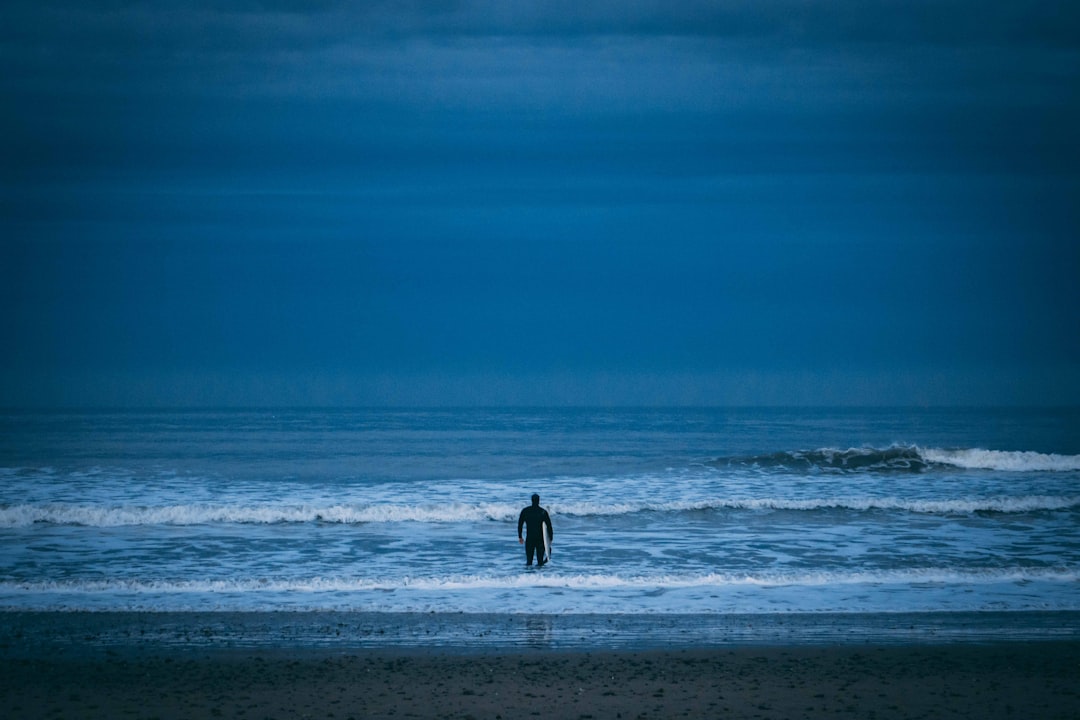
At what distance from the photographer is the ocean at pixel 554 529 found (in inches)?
528

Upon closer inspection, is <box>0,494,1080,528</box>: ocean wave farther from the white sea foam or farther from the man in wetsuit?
the white sea foam

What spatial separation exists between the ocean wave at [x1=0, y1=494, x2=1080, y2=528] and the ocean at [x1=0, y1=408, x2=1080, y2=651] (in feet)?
0.27

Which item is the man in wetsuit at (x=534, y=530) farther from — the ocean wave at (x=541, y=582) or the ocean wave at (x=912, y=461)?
the ocean wave at (x=912, y=461)

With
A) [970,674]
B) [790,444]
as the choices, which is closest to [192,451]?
[790,444]

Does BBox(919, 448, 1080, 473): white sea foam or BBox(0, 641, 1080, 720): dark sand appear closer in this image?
BBox(0, 641, 1080, 720): dark sand

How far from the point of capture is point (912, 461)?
112 feet

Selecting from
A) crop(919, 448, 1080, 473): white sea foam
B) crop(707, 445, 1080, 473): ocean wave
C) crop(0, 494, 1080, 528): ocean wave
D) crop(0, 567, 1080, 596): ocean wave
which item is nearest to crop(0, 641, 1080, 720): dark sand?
crop(0, 567, 1080, 596): ocean wave

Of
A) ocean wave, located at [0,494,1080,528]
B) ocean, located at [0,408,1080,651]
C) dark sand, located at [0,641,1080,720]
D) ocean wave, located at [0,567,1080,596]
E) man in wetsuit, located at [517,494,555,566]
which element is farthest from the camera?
ocean wave, located at [0,494,1080,528]

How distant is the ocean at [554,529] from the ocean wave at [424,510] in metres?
0.08

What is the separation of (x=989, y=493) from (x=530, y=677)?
22.0 metres

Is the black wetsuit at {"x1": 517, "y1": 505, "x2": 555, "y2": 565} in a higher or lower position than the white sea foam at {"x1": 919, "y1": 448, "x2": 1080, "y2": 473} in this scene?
higher

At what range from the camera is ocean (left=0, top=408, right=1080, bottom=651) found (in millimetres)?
13422

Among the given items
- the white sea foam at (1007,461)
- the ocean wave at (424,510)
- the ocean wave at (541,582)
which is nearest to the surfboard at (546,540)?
the ocean wave at (541,582)

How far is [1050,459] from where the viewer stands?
35062 millimetres
